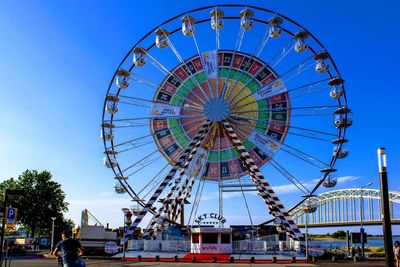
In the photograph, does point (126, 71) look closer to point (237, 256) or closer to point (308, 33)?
point (308, 33)

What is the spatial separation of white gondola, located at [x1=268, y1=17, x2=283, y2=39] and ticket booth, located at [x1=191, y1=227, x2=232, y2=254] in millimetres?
17692

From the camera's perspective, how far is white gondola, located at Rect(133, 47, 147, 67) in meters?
40.8

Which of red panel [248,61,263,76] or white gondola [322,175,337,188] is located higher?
red panel [248,61,263,76]

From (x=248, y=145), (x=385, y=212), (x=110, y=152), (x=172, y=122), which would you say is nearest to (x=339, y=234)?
(x=248, y=145)

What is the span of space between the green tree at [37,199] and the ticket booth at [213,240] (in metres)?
48.6

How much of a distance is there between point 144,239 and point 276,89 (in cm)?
1864

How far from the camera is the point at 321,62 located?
3866 cm

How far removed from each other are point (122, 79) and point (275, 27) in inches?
598

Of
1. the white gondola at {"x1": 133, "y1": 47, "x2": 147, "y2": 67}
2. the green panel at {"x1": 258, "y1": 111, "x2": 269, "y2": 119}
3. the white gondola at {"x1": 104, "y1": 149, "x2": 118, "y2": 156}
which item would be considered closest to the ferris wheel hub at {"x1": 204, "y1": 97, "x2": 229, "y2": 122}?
the green panel at {"x1": 258, "y1": 111, "x2": 269, "y2": 119}

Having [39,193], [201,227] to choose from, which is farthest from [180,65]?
[39,193]

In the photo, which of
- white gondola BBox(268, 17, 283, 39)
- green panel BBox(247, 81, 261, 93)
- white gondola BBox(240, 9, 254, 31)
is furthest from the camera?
green panel BBox(247, 81, 261, 93)

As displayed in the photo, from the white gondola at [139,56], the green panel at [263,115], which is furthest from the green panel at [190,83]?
the green panel at [263,115]

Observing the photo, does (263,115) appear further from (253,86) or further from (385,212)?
(385,212)

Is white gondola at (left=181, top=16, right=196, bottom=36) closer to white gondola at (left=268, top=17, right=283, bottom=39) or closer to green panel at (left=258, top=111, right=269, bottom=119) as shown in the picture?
white gondola at (left=268, top=17, right=283, bottom=39)
